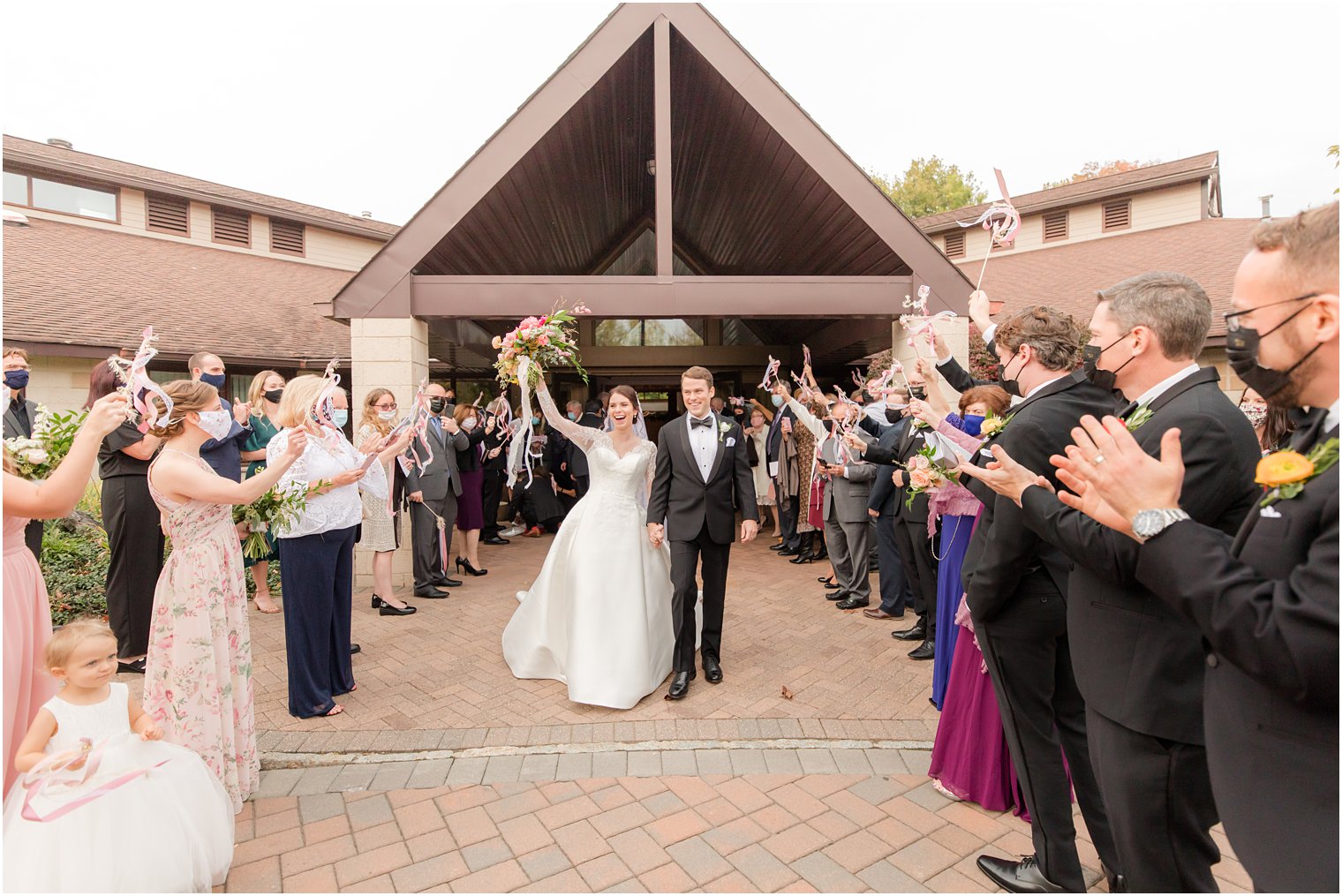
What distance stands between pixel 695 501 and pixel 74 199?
53.6 ft

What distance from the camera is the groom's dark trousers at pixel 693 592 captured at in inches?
190

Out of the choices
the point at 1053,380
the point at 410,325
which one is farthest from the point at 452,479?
the point at 1053,380

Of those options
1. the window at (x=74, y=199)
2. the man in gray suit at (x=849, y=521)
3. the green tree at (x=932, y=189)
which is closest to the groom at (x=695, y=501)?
the man in gray suit at (x=849, y=521)

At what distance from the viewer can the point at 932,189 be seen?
108ft

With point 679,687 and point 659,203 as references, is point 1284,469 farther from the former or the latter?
point 659,203

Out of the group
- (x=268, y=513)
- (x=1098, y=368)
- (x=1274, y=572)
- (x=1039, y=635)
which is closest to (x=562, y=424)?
(x=268, y=513)

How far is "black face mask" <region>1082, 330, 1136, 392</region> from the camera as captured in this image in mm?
2174

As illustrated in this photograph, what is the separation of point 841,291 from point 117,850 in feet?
24.1

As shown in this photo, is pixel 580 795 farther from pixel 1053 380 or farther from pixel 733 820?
pixel 1053 380

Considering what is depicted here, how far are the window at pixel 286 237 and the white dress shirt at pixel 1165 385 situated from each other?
61.6ft

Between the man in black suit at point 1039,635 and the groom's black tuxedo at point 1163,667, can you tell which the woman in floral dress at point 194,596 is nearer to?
the man in black suit at point 1039,635

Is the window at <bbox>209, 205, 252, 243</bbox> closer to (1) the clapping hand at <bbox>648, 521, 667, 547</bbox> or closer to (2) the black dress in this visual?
(2) the black dress

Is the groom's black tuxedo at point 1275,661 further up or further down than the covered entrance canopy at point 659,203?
further down

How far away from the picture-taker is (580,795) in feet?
A: 11.4
